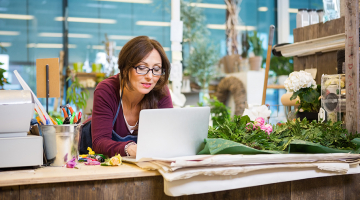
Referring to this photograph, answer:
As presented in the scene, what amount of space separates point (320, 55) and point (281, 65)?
5309 millimetres

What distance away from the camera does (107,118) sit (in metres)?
1.42

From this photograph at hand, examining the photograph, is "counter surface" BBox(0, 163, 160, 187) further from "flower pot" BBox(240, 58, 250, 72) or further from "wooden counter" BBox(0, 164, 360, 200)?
"flower pot" BBox(240, 58, 250, 72)

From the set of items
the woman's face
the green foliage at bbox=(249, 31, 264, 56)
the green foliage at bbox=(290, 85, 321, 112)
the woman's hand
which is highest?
the green foliage at bbox=(249, 31, 264, 56)

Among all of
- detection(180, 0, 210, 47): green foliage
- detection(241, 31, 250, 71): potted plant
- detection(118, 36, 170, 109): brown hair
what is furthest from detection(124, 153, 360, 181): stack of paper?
detection(180, 0, 210, 47): green foliage

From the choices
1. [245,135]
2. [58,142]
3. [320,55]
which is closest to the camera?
[58,142]

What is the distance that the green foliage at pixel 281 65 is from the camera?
7.30 m

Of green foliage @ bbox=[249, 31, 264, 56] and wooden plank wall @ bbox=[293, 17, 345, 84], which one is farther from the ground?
green foliage @ bbox=[249, 31, 264, 56]

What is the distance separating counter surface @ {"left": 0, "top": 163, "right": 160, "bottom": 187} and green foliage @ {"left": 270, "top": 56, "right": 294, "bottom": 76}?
6.87m

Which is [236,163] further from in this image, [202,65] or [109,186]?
[202,65]

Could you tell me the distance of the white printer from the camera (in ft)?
2.82

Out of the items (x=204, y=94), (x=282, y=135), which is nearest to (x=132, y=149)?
(x=282, y=135)

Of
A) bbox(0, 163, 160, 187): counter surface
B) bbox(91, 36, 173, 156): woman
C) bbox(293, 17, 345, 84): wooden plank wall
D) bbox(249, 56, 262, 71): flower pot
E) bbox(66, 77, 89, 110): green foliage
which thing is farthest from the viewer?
bbox(249, 56, 262, 71): flower pot

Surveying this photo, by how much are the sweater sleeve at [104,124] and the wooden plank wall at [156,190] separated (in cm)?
30

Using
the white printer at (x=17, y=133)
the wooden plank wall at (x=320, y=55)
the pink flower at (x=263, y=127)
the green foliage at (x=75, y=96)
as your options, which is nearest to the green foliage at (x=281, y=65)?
the green foliage at (x=75, y=96)
